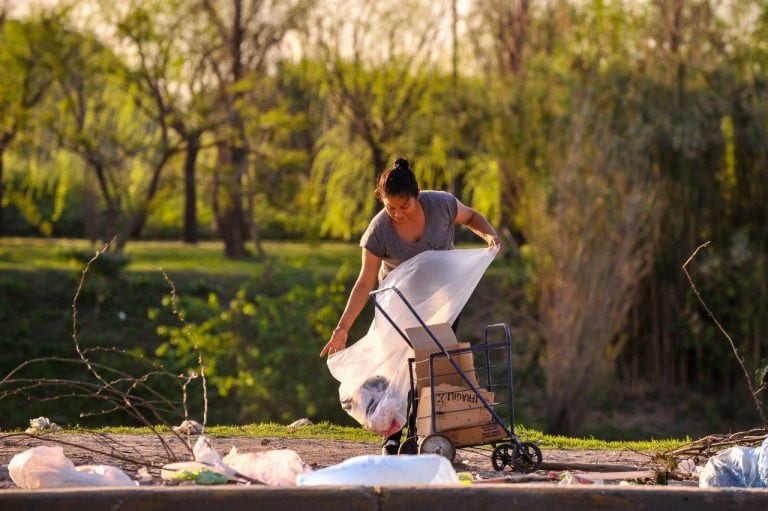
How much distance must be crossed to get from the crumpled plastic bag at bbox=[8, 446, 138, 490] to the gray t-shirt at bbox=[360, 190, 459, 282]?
214 centimetres

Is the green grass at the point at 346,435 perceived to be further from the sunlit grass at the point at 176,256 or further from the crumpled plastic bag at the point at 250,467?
the sunlit grass at the point at 176,256

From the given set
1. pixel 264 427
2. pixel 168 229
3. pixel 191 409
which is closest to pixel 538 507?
pixel 264 427

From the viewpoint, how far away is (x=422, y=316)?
26.5 feet

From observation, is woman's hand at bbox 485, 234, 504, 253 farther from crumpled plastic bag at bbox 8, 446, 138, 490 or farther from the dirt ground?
crumpled plastic bag at bbox 8, 446, 138, 490

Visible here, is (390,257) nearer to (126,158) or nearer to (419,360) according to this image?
(419,360)

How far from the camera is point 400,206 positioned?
7.64 metres

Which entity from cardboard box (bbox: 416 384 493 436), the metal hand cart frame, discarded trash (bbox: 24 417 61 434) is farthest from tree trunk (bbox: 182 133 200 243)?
cardboard box (bbox: 416 384 493 436)

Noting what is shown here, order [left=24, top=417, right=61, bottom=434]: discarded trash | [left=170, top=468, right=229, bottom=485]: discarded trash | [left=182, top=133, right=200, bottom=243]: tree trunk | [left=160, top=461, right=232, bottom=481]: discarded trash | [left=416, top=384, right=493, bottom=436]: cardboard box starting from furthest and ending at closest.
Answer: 1. [left=182, top=133, right=200, bottom=243]: tree trunk
2. [left=24, top=417, right=61, bottom=434]: discarded trash
3. [left=416, top=384, right=493, bottom=436]: cardboard box
4. [left=160, top=461, right=232, bottom=481]: discarded trash
5. [left=170, top=468, right=229, bottom=485]: discarded trash

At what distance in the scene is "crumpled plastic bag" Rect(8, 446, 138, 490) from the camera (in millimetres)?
6566

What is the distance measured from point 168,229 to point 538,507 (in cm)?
2990

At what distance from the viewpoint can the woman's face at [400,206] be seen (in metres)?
7.59

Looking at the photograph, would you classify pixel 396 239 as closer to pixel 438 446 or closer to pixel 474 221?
pixel 474 221

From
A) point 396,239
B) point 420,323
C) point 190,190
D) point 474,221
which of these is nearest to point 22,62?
point 190,190

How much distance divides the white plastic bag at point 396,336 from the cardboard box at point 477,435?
45cm
